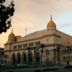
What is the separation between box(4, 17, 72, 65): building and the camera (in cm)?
9662

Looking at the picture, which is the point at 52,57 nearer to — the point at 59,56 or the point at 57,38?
the point at 59,56

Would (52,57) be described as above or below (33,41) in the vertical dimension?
below

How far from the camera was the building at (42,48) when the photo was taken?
96.6 metres

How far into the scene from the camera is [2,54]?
125m

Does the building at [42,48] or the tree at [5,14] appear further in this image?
the building at [42,48]

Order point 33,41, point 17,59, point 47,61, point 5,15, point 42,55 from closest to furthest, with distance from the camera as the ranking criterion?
point 5,15, point 47,61, point 42,55, point 33,41, point 17,59

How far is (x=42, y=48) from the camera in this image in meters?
101

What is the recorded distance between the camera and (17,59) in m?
117

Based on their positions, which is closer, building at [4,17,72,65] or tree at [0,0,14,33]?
tree at [0,0,14,33]

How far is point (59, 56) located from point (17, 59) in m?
26.8

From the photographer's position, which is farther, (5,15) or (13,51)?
(13,51)

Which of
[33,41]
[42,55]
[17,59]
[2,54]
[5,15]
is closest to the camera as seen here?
[5,15]

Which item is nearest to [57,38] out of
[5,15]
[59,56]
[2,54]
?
[59,56]

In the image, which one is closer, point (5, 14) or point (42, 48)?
point (5, 14)
